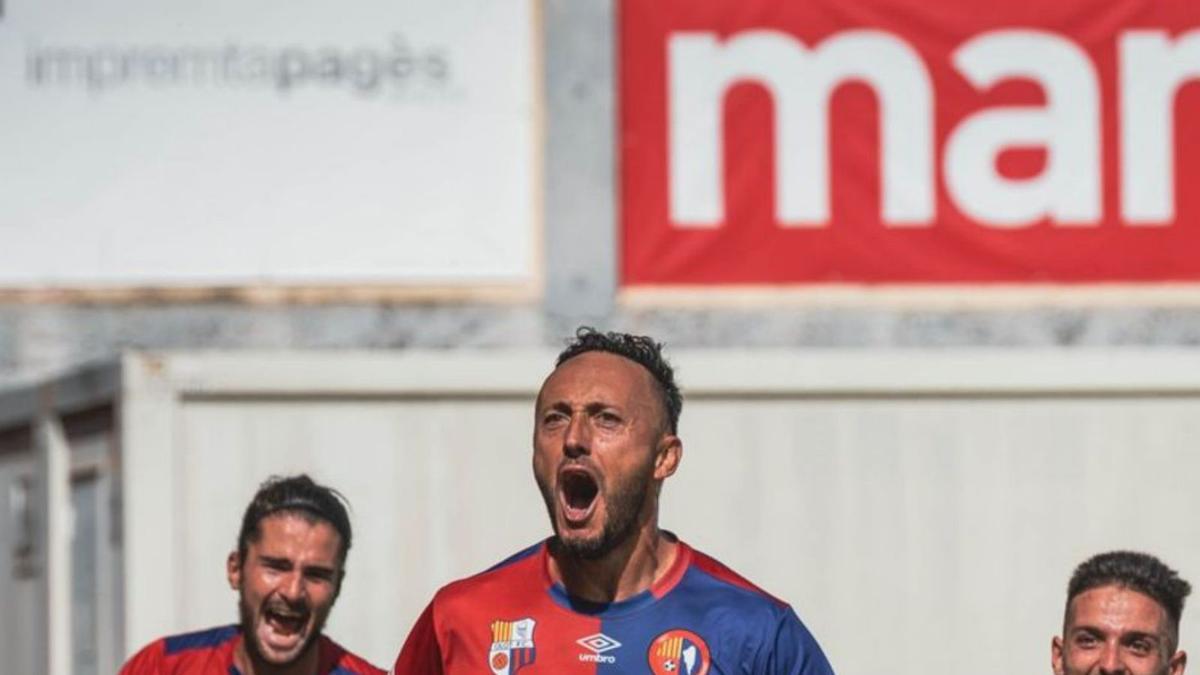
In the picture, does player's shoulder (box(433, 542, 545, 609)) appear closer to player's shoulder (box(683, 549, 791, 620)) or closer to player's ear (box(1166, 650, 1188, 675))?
player's shoulder (box(683, 549, 791, 620))

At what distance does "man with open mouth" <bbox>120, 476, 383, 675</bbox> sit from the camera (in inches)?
272

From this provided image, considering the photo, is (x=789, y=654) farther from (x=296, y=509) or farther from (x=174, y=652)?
(x=174, y=652)

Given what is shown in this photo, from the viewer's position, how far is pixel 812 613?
28.9 feet

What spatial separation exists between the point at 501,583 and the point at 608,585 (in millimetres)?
231

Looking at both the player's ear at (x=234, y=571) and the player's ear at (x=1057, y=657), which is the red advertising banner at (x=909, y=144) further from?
the player's ear at (x=1057, y=657)

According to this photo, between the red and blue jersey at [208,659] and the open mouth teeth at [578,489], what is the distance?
1861 mm

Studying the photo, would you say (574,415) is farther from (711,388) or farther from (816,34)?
(816,34)

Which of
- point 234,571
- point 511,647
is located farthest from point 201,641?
point 511,647

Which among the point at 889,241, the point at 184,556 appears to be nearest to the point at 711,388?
the point at 184,556

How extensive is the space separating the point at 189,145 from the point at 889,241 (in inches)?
139

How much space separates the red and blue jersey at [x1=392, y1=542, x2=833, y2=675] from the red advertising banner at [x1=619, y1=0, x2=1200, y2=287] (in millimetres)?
8575

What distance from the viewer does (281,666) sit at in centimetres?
694

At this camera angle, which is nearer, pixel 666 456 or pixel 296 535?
pixel 666 456

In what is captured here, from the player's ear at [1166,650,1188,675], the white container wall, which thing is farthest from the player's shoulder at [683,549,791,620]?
the white container wall
